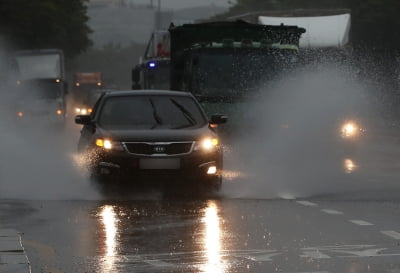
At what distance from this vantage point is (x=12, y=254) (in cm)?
1023

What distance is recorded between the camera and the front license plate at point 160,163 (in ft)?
52.3

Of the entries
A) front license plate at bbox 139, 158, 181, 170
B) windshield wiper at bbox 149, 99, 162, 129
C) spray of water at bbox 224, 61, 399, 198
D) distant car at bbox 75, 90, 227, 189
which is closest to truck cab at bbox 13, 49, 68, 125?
spray of water at bbox 224, 61, 399, 198

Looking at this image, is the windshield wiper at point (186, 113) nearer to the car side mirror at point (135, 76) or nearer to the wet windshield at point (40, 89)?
the car side mirror at point (135, 76)

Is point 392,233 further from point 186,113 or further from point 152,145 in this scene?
point 186,113

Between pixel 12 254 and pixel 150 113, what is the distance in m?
7.34

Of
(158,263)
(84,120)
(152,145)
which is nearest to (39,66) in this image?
(84,120)

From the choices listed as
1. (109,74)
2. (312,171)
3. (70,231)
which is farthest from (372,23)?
(109,74)

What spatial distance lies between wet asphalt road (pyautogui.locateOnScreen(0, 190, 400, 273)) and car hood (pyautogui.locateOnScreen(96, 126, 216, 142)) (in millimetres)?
891

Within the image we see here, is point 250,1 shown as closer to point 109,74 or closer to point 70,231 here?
point 109,74

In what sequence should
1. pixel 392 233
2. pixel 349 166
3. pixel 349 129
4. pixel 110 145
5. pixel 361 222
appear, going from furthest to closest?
pixel 349 129, pixel 349 166, pixel 110 145, pixel 361 222, pixel 392 233

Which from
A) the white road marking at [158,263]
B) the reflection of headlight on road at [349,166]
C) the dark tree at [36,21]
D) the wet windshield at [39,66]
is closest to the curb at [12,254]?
the white road marking at [158,263]

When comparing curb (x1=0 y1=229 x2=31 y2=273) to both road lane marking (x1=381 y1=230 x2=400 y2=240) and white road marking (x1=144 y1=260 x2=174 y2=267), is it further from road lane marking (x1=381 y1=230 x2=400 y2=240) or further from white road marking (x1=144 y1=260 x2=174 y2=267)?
road lane marking (x1=381 y1=230 x2=400 y2=240)

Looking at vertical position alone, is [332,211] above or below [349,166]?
above

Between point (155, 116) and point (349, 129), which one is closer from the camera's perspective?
point (155, 116)
